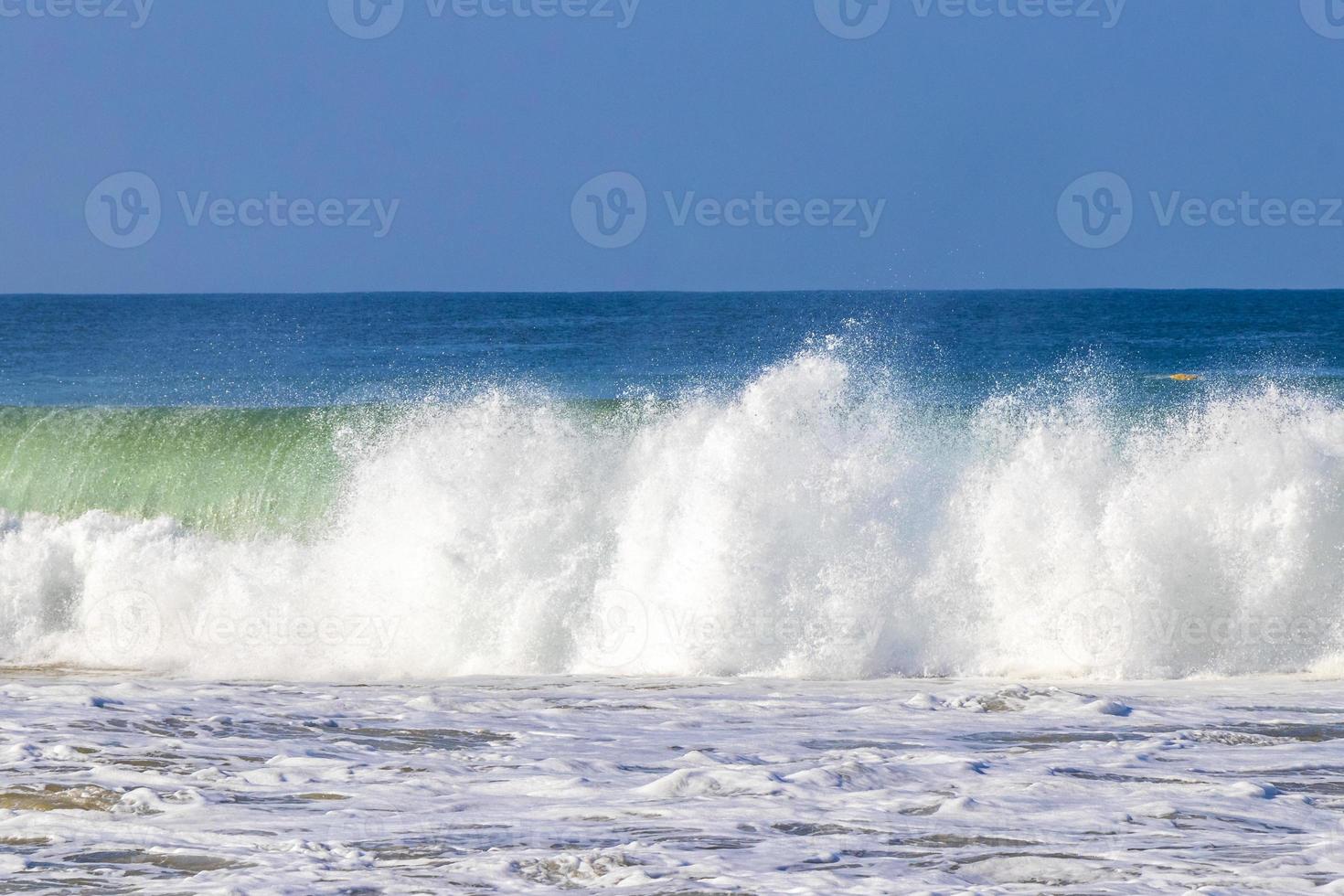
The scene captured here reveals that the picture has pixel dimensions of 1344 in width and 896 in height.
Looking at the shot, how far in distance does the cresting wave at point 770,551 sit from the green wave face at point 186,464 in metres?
0.56

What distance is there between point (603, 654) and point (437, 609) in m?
1.57

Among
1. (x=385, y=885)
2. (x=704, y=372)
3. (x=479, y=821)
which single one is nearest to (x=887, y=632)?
(x=479, y=821)

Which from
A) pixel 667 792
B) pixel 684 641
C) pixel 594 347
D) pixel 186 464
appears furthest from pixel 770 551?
pixel 594 347

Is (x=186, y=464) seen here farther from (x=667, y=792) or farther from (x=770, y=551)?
(x=667, y=792)

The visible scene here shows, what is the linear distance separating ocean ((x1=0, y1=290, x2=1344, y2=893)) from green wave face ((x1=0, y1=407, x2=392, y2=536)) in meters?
0.05

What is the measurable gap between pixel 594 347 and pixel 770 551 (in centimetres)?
3556

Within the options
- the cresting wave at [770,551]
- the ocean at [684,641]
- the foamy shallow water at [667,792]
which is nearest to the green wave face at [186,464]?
the ocean at [684,641]

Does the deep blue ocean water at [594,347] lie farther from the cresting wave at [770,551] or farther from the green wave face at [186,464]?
the green wave face at [186,464]

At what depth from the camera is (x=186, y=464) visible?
1652 cm

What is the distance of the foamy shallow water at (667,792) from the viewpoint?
18.7ft

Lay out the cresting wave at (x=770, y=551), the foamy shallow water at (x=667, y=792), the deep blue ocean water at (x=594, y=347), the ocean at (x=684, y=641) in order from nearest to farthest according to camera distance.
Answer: the foamy shallow water at (x=667, y=792) < the ocean at (x=684, y=641) < the cresting wave at (x=770, y=551) < the deep blue ocean water at (x=594, y=347)

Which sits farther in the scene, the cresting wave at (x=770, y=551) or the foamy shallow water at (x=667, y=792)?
the cresting wave at (x=770, y=551)

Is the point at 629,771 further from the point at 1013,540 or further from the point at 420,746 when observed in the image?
the point at 1013,540

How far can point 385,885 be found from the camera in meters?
5.55
